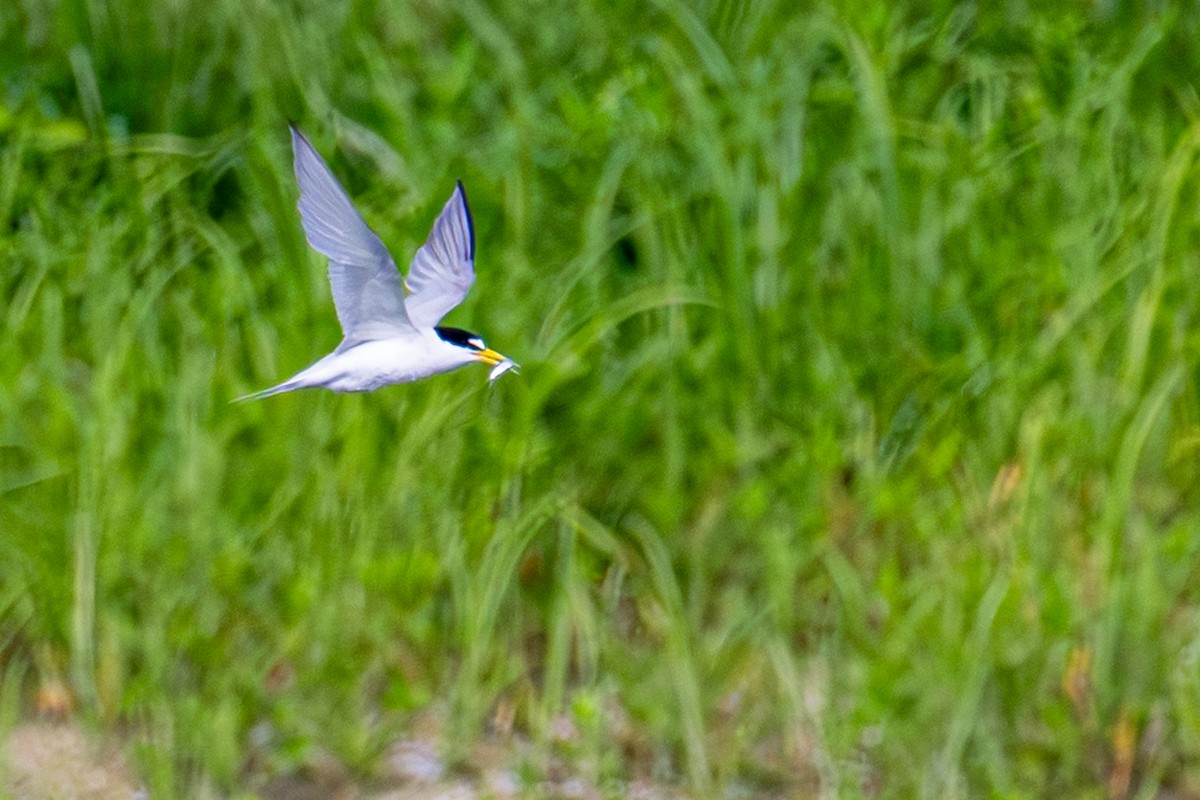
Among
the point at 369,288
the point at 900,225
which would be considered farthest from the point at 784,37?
the point at 369,288

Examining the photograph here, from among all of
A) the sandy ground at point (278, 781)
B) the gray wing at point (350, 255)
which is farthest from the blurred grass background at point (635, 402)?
the gray wing at point (350, 255)

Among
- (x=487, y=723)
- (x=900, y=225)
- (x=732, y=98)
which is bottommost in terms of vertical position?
(x=487, y=723)

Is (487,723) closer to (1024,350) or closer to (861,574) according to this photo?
(861,574)

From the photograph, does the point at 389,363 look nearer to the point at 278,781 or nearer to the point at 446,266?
the point at 446,266

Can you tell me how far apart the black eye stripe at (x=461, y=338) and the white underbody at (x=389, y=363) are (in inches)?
0.7

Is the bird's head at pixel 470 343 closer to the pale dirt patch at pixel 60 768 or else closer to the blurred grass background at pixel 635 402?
the blurred grass background at pixel 635 402

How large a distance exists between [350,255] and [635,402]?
1.00 metres

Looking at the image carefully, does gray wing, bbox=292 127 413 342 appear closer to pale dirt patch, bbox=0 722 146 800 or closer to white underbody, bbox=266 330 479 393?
white underbody, bbox=266 330 479 393

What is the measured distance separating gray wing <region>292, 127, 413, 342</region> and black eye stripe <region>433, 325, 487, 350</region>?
5 cm

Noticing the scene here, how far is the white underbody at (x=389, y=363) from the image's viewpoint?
2158 millimetres

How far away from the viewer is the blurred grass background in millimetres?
2658

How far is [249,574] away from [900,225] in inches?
51.8

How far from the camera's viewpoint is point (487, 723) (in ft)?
9.16

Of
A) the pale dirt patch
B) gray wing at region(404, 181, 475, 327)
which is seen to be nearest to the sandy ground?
the pale dirt patch
